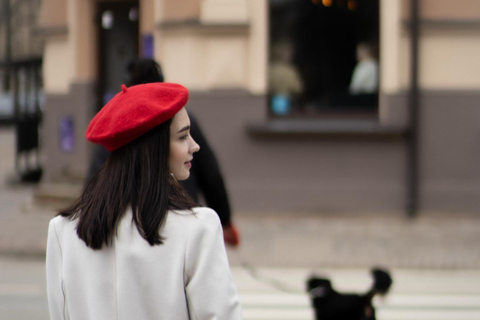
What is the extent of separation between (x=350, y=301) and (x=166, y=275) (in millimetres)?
2187

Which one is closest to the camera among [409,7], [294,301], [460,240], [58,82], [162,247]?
[162,247]

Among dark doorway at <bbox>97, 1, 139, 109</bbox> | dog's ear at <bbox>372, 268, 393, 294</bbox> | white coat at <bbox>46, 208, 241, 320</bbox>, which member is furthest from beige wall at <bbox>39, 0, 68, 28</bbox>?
white coat at <bbox>46, 208, 241, 320</bbox>

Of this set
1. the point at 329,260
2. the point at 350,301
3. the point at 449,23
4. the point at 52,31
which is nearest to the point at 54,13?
the point at 52,31

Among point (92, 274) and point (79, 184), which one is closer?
point (92, 274)

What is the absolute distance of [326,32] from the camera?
40.5 feet

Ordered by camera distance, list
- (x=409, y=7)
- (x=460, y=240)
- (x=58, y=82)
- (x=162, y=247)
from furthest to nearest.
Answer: (x=58, y=82)
(x=409, y=7)
(x=460, y=240)
(x=162, y=247)

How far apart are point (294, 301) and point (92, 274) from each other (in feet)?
17.6

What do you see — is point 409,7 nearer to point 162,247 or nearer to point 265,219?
point 265,219

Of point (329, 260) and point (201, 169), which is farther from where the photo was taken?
point (329, 260)

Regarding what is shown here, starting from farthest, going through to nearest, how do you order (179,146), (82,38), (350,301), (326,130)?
1. (82,38)
2. (326,130)
3. (350,301)
4. (179,146)

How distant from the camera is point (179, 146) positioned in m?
2.16

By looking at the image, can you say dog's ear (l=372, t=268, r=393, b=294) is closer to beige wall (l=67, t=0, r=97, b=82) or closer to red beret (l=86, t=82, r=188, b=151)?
red beret (l=86, t=82, r=188, b=151)

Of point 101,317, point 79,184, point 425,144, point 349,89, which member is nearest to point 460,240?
point 425,144

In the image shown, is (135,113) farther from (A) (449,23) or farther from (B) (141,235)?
(A) (449,23)
